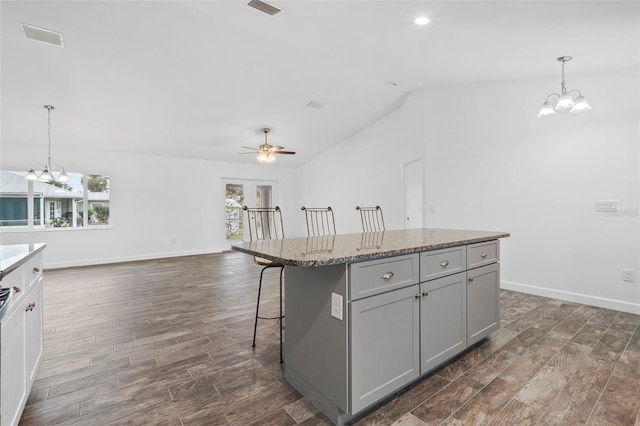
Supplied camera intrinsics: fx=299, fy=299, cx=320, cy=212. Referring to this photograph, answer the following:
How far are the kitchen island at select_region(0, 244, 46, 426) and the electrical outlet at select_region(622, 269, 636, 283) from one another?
195 inches

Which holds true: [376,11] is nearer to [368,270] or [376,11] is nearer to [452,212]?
[368,270]

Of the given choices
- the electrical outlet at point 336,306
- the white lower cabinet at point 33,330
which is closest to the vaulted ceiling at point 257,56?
the electrical outlet at point 336,306

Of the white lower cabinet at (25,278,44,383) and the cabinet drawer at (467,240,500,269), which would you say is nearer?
the white lower cabinet at (25,278,44,383)

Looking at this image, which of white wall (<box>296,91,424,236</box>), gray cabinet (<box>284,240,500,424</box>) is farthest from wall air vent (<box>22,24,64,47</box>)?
white wall (<box>296,91,424,236</box>)

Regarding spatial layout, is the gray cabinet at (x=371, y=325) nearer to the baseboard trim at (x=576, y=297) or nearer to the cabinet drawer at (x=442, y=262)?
the cabinet drawer at (x=442, y=262)

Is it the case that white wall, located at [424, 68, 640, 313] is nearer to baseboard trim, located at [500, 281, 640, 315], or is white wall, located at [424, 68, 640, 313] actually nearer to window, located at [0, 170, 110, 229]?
baseboard trim, located at [500, 281, 640, 315]

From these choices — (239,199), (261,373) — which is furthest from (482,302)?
(239,199)

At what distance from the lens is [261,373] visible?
2064mm

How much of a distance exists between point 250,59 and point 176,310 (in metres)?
3.22

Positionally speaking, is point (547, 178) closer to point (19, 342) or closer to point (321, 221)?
point (321, 221)

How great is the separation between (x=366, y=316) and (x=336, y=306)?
0.16 metres

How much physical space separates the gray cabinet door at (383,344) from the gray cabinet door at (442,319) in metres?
0.08

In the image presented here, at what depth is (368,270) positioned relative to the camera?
1.54 meters

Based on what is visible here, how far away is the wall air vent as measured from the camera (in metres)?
2.93
